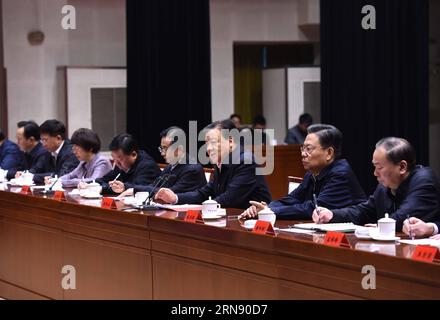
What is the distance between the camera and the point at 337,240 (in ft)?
10.6

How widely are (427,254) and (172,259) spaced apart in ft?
4.97

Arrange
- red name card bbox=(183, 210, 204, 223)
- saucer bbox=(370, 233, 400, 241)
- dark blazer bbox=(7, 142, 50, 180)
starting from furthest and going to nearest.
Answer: dark blazer bbox=(7, 142, 50, 180)
red name card bbox=(183, 210, 204, 223)
saucer bbox=(370, 233, 400, 241)

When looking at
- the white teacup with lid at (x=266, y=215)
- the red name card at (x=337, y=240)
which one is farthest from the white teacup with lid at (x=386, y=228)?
the white teacup with lid at (x=266, y=215)

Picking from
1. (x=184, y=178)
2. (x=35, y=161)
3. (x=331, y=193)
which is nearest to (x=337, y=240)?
(x=331, y=193)

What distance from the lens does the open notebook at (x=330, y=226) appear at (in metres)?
3.68

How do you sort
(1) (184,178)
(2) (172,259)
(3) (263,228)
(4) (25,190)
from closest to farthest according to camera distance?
(3) (263,228) < (2) (172,259) < (1) (184,178) < (4) (25,190)

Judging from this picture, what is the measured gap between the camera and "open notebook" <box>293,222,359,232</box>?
3684 millimetres

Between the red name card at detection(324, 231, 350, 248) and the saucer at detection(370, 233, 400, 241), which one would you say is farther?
the saucer at detection(370, 233, 400, 241)

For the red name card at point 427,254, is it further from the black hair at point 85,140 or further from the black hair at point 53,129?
the black hair at point 53,129

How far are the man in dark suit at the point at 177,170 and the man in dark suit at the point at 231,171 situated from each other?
1.78ft

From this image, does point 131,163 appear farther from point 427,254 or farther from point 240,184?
point 427,254

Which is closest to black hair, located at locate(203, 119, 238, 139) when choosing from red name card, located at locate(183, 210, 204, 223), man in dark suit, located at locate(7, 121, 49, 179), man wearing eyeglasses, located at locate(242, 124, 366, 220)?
man wearing eyeglasses, located at locate(242, 124, 366, 220)

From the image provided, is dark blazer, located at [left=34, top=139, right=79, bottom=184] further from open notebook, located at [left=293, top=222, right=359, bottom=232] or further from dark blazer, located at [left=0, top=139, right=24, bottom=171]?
open notebook, located at [left=293, top=222, right=359, bottom=232]
